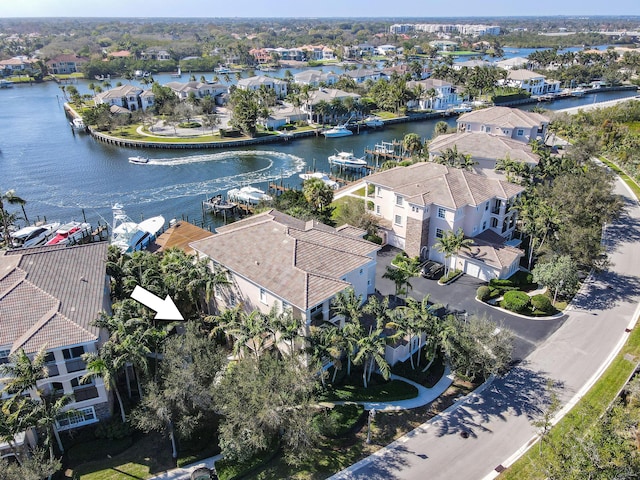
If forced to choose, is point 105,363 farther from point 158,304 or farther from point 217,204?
point 217,204

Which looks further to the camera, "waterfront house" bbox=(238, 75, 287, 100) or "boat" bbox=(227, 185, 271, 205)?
"waterfront house" bbox=(238, 75, 287, 100)

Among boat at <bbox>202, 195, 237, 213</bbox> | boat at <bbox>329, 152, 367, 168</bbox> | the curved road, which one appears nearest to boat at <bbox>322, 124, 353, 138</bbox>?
boat at <bbox>329, 152, 367, 168</bbox>

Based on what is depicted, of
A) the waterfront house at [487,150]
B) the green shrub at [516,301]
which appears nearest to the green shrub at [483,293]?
the green shrub at [516,301]

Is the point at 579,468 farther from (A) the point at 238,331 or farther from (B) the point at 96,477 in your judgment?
(B) the point at 96,477

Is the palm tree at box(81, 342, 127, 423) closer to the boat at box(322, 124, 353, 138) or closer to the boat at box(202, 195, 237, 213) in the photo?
the boat at box(202, 195, 237, 213)

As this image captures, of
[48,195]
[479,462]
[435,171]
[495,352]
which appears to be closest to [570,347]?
[495,352]

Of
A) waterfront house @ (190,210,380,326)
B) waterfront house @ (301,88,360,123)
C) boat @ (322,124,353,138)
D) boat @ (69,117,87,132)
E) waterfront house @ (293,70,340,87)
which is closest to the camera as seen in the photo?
waterfront house @ (190,210,380,326)
